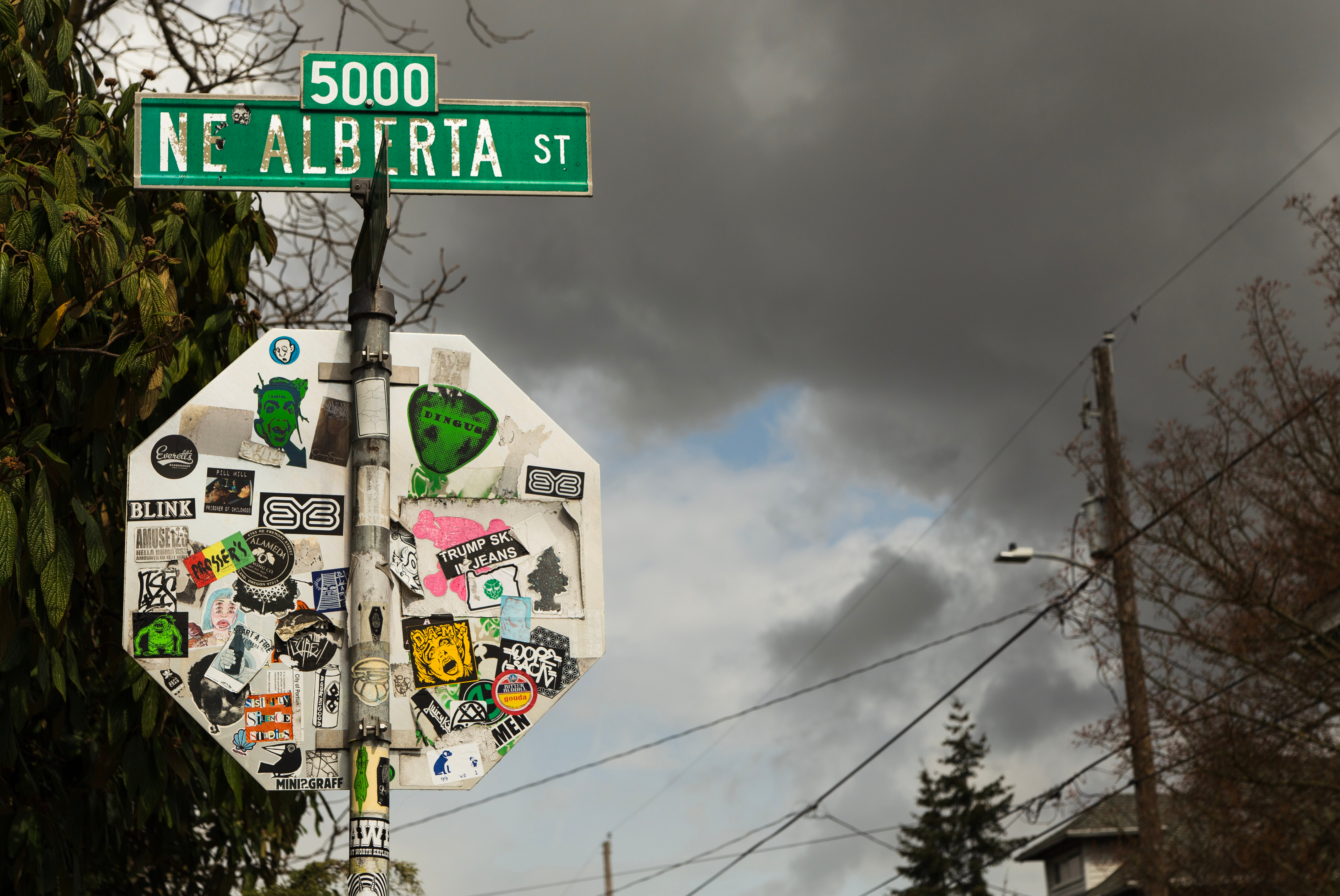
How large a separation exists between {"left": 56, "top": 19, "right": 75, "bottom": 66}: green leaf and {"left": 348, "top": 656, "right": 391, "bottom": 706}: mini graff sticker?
4.38 m

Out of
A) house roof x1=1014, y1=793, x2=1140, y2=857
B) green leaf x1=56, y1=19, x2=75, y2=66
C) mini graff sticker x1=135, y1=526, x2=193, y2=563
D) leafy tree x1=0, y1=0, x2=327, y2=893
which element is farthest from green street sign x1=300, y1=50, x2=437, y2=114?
house roof x1=1014, y1=793, x2=1140, y2=857

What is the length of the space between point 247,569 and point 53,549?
85.0 inches

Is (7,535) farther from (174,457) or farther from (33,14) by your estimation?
(33,14)

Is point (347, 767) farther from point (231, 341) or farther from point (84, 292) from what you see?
point (231, 341)

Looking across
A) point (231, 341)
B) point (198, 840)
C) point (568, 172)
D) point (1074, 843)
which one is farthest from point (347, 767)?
point (1074, 843)

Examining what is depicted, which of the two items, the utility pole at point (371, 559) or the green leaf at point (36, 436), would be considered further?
the green leaf at point (36, 436)

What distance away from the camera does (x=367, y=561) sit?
2973 millimetres

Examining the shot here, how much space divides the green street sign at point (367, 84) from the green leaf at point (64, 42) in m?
3.18

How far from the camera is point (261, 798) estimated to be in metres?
7.09

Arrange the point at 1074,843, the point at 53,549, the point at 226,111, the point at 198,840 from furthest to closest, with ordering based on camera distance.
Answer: the point at 1074,843
the point at 198,840
the point at 53,549
the point at 226,111

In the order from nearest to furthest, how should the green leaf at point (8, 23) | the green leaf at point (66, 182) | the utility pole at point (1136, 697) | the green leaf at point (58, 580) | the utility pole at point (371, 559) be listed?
the utility pole at point (371, 559)
the green leaf at point (58, 580)
the green leaf at point (66, 182)
the green leaf at point (8, 23)
the utility pole at point (1136, 697)

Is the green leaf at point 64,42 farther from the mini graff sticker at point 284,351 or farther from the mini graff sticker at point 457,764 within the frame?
the mini graff sticker at point 457,764

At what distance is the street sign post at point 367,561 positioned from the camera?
115 inches

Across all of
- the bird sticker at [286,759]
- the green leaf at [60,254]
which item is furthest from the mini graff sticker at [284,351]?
the green leaf at [60,254]
